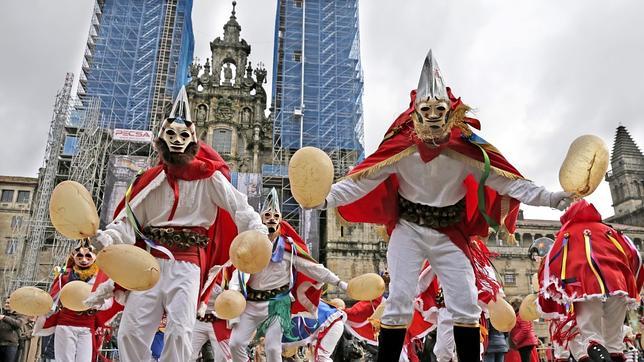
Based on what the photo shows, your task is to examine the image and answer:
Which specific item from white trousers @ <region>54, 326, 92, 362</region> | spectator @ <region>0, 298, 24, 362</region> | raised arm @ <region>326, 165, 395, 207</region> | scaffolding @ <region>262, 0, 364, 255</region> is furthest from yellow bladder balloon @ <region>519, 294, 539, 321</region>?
scaffolding @ <region>262, 0, 364, 255</region>

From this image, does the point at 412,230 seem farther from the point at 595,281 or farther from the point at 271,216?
the point at 271,216

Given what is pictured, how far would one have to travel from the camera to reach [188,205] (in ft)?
13.6

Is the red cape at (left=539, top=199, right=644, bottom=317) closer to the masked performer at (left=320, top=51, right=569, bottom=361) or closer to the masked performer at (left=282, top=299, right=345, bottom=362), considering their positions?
the masked performer at (left=320, top=51, right=569, bottom=361)

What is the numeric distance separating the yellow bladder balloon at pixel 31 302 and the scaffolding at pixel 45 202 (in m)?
19.9

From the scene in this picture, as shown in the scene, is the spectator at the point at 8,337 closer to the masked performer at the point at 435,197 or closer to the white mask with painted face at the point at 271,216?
the white mask with painted face at the point at 271,216

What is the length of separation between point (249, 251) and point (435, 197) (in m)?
1.49

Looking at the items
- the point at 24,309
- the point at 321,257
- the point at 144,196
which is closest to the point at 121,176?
the point at 321,257

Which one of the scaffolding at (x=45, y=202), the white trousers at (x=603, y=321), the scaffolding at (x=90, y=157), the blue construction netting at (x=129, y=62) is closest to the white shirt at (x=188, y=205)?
the white trousers at (x=603, y=321)

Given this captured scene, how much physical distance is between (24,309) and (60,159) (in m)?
26.7

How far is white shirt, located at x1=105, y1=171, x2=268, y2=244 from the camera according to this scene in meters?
4.11

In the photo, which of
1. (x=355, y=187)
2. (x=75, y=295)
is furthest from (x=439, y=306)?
(x=75, y=295)

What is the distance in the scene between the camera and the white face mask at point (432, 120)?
3939mm

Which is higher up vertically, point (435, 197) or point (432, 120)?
point (432, 120)

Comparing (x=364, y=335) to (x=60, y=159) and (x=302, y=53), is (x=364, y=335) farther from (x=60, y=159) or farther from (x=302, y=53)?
(x=302, y=53)
